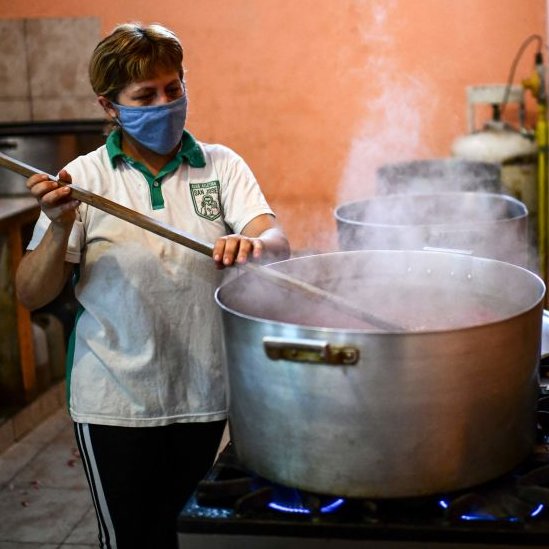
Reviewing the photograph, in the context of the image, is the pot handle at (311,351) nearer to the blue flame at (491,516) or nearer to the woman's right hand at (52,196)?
the blue flame at (491,516)

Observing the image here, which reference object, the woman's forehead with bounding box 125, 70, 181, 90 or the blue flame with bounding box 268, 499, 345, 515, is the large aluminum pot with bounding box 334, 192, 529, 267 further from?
the blue flame with bounding box 268, 499, 345, 515

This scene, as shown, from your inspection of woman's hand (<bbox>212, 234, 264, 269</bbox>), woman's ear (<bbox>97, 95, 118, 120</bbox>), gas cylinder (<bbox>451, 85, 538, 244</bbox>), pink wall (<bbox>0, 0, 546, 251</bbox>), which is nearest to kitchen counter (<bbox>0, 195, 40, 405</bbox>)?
pink wall (<bbox>0, 0, 546, 251</bbox>)

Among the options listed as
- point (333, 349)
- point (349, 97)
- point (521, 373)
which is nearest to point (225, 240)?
Result: point (333, 349)

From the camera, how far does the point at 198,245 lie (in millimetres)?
1728

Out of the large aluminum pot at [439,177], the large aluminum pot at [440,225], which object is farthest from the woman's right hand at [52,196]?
the large aluminum pot at [439,177]

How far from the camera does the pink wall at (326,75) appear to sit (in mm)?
5008

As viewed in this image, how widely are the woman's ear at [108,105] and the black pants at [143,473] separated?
72 centimetres

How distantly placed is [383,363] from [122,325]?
86cm

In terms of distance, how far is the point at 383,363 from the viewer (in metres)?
1.31

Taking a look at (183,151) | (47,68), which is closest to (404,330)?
(183,151)

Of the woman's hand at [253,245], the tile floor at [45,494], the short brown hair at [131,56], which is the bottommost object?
the tile floor at [45,494]

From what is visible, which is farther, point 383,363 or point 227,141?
point 227,141

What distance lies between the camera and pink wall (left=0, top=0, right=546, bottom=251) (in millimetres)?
5008

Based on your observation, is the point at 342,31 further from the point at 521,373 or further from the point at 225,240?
the point at 521,373
